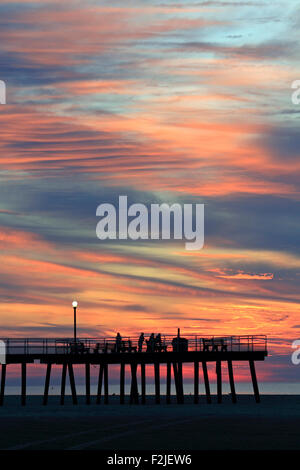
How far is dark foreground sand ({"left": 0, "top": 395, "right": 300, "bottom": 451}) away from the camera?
40000 millimetres

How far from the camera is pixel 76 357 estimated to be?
80.1m

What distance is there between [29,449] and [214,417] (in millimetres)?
21325

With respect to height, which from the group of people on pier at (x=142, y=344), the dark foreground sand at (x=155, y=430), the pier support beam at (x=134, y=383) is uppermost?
the group of people on pier at (x=142, y=344)

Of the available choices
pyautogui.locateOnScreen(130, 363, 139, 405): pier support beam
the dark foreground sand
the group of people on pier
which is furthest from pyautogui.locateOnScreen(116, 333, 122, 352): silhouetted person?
the dark foreground sand

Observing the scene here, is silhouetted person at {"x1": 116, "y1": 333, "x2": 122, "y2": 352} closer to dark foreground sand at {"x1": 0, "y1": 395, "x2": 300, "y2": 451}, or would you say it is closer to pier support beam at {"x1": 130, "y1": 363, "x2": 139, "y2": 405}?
pier support beam at {"x1": 130, "y1": 363, "x2": 139, "y2": 405}

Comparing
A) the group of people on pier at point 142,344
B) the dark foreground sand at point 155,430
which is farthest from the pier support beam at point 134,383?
the dark foreground sand at point 155,430

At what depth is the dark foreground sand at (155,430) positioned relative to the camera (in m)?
40.0

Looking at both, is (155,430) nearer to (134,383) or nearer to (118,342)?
(118,342)

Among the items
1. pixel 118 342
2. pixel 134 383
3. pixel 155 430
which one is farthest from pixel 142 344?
pixel 155 430

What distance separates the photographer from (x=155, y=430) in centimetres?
4700

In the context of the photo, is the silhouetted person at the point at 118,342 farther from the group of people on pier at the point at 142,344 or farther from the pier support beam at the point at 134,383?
the pier support beam at the point at 134,383
